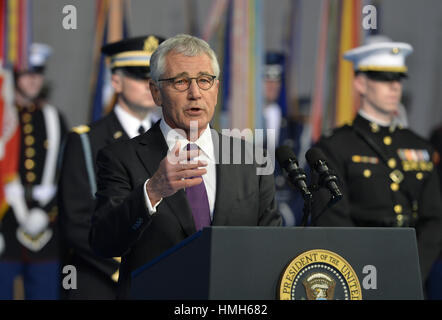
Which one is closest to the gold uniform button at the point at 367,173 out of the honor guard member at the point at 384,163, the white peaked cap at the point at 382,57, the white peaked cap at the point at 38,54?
the honor guard member at the point at 384,163

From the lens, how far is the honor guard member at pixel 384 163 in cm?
549

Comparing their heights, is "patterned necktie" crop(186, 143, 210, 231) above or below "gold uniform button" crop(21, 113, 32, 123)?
below

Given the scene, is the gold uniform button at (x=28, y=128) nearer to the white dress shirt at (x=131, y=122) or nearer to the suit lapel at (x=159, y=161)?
the white dress shirt at (x=131, y=122)

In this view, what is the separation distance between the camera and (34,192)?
7.42m

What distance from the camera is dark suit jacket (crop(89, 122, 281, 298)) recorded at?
3.07 metres

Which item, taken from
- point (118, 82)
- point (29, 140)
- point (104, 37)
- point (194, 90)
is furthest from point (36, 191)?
point (194, 90)

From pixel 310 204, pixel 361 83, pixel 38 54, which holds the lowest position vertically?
pixel 310 204

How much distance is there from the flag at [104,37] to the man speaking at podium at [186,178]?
4264mm

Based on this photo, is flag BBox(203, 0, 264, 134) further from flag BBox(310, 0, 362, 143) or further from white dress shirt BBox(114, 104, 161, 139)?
white dress shirt BBox(114, 104, 161, 139)

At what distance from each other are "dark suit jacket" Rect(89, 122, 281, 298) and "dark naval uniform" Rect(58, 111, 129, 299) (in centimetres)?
152

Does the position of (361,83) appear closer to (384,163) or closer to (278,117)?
(384,163)

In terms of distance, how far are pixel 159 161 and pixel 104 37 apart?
4417mm
